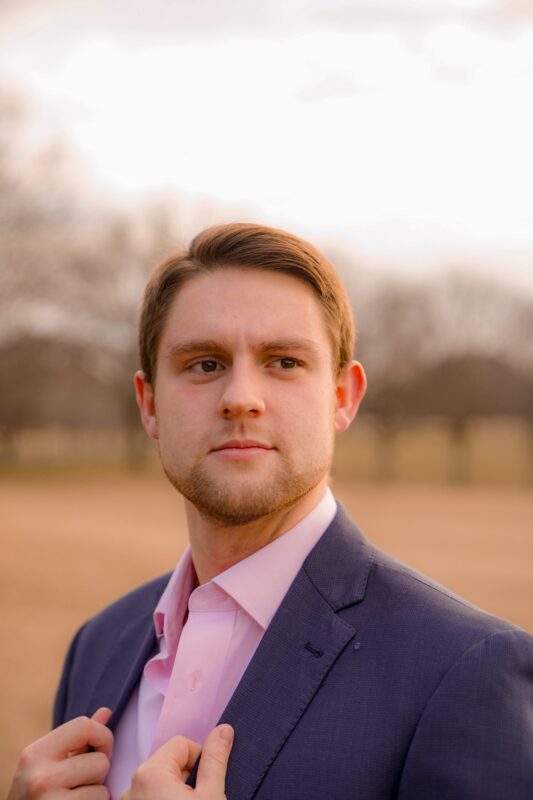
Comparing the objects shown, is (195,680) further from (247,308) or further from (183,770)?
(247,308)

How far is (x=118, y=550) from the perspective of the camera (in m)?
19.0

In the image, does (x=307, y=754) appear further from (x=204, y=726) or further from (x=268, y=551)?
(x=268, y=551)

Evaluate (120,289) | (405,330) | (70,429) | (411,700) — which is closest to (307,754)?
(411,700)

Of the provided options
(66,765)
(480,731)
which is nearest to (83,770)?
(66,765)

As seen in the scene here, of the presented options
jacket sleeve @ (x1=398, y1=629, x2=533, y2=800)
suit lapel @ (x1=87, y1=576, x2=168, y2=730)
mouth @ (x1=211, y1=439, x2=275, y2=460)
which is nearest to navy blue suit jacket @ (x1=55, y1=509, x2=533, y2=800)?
jacket sleeve @ (x1=398, y1=629, x2=533, y2=800)

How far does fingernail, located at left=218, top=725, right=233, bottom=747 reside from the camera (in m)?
2.13

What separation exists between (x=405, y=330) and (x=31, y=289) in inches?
1734

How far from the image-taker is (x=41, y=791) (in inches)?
88.7

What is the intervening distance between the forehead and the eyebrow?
0.05ft

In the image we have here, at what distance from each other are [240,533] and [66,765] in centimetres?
79

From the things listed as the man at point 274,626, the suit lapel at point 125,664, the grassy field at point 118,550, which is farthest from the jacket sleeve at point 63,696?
the grassy field at point 118,550

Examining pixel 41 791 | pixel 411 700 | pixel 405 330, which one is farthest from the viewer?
pixel 405 330

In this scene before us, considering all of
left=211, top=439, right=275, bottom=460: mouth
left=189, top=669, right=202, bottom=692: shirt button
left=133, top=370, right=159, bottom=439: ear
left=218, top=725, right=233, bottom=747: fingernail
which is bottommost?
left=218, top=725, right=233, bottom=747: fingernail

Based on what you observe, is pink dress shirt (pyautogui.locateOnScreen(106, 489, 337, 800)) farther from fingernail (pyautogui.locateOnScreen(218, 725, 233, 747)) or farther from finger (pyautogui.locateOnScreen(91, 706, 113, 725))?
fingernail (pyautogui.locateOnScreen(218, 725, 233, 747))
